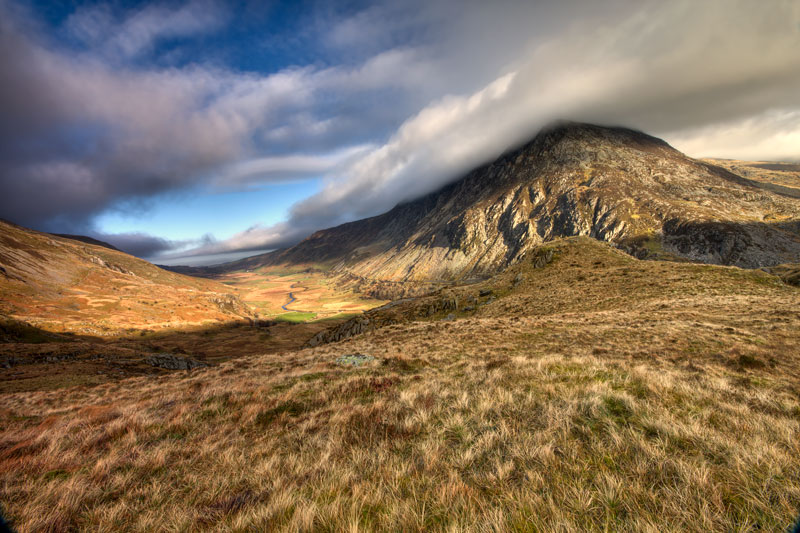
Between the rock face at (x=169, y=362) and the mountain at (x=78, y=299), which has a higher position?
the mountain at (x=78, y=299)

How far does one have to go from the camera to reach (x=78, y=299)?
108 meters

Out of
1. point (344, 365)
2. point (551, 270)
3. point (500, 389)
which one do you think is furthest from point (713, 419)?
point (551, 270)

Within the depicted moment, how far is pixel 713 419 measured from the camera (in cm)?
432

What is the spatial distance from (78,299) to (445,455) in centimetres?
16335

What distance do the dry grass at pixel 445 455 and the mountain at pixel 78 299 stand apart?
101m

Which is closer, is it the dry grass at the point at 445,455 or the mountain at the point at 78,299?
the dry grass at the point at 445,455

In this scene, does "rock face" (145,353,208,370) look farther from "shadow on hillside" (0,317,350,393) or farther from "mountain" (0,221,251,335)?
"mountain" (0,221,251,335)

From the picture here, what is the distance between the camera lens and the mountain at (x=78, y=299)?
82281mm

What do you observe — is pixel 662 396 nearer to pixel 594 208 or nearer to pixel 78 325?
pixel 78 325

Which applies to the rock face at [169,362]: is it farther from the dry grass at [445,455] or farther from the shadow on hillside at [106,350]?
the dry grass at [445,455]

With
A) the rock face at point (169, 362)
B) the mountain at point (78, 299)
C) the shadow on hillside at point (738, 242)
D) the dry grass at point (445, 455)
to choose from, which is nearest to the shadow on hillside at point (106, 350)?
the rock face at point (169, 362)

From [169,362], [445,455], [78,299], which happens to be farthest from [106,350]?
[78,299]

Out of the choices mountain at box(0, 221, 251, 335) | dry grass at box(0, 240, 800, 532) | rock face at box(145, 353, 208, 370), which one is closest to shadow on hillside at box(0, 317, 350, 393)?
rock face at box(145, 353, 208, 370)

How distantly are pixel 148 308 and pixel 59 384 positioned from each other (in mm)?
110251
